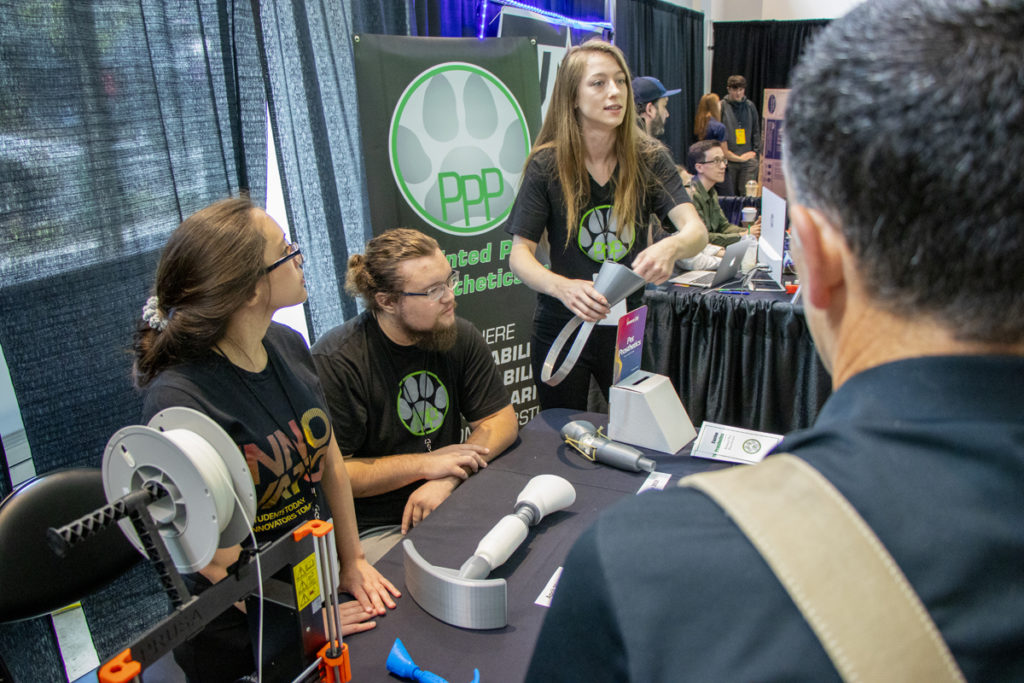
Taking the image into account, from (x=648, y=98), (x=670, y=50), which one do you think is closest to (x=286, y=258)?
(x=648, y=98)

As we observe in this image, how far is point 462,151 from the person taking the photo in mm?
3156

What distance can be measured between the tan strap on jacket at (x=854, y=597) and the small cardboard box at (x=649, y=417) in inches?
55.1

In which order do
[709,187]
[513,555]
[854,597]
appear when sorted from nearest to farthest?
1. [854,597]
2. [513,555]
3. [709,187]

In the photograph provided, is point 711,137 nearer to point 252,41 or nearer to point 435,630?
point 252,41

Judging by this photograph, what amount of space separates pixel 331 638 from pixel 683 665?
0.82 metres

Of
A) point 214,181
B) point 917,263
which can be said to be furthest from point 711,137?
point 917,263

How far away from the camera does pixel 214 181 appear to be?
7.86 ft

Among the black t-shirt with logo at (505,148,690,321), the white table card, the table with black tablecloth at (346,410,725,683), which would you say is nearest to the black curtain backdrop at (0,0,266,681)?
the black t-shirt with logo at (505,148,690,321)

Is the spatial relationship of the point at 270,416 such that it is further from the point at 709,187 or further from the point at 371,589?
the point at 709,187

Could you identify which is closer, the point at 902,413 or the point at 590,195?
the point at 902,413

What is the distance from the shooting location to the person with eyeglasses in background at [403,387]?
1.91m

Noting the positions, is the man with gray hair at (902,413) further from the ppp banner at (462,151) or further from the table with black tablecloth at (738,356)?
the table with black tablecloth at (738,356)

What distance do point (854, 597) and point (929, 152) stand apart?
26cm

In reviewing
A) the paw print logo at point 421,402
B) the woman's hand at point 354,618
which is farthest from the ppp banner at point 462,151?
the woman's hand at point 354,618
